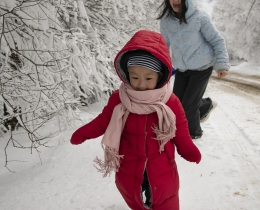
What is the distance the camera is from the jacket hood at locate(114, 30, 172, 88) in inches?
50.1

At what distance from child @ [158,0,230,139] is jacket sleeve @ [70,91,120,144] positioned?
1.39m

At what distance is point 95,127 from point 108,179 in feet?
3.59

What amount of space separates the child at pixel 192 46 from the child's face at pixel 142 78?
1320mm

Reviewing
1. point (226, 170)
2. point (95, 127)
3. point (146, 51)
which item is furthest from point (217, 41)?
point (95, 127)

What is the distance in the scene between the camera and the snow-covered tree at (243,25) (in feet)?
46.4

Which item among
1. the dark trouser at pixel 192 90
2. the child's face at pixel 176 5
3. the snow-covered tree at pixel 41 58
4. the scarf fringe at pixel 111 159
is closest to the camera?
the scarf fringe at pixel 111 159

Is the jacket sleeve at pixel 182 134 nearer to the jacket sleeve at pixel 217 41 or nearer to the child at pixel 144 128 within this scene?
the child at pixel 144 128

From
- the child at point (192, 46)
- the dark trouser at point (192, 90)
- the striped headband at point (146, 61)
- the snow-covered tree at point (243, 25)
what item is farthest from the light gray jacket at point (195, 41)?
the snow-covered tree at point (243, 25)

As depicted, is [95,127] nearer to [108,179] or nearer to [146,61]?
[146,61]

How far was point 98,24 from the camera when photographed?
5574 millimetres

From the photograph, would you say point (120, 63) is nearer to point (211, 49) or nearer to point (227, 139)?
point (211, 49)

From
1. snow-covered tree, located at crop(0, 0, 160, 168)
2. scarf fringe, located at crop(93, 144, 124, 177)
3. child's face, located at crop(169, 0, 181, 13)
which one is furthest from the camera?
snow-covered tree, located at crop(0, 0, 160, 168)

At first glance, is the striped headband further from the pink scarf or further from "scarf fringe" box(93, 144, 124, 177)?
"scarf fringe" box(93, 144, 124, 177)

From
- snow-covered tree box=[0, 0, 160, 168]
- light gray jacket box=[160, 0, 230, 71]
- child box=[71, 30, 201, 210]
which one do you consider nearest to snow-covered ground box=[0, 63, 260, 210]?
snow-covered tree box=[0, 0, 160, 168]
